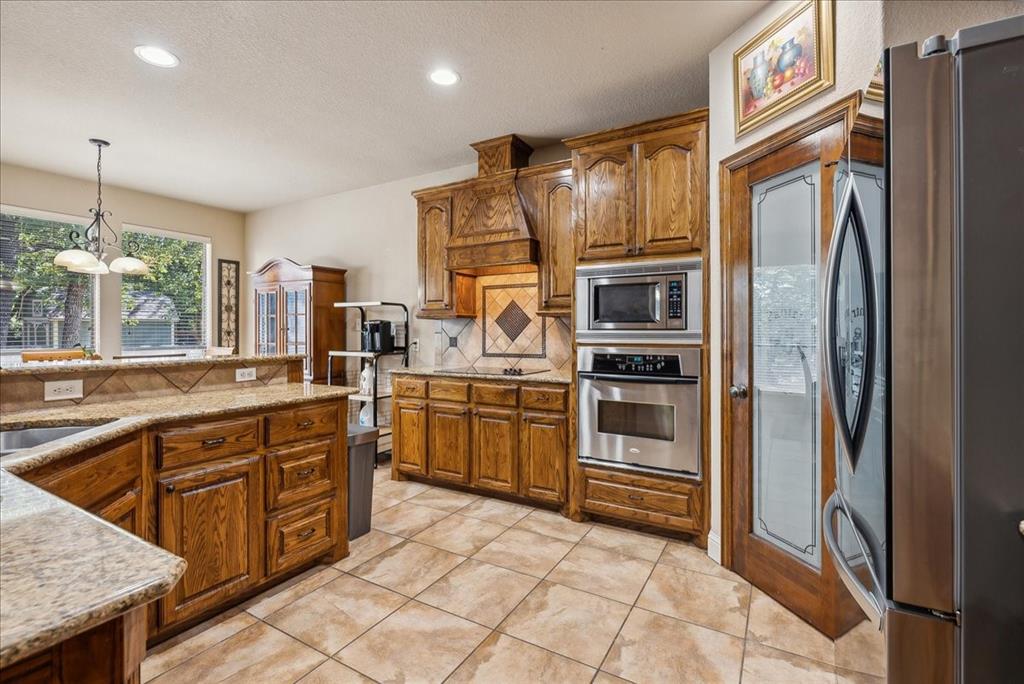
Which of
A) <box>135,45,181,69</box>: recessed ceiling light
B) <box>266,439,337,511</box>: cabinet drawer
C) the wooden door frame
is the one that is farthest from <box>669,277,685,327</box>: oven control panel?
<box>135,45,181,69</box>: recessed ceiling light

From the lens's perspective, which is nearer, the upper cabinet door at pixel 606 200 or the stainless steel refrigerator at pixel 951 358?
the stainless steel refrigerator at pixel 951 358

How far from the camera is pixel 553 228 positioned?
3504 mm

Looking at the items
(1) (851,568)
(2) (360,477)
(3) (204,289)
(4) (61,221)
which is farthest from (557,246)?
(4) (61,221)

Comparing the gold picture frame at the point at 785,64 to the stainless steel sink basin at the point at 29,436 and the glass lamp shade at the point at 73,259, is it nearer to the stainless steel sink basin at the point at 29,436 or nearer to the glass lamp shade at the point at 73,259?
the stainless steel sink basin at the point at 29,436

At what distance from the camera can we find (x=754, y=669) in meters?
1.74

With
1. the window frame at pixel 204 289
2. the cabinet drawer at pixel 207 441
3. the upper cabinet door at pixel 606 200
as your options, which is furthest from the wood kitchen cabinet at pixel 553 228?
the window frame at pixel 204 289

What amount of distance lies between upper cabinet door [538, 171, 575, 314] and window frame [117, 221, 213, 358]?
4027 millimetres

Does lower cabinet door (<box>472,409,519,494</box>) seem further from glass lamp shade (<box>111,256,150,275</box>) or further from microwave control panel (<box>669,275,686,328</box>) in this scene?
glass lamp shade (<box>111,256,150,275</box>)

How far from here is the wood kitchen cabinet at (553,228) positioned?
135 inches

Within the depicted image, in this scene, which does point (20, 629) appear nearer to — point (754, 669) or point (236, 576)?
point (236, 576)

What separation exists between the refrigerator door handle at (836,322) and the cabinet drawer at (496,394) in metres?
2.38

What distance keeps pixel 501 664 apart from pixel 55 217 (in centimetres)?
575

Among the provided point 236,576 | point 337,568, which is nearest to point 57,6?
point 236,576

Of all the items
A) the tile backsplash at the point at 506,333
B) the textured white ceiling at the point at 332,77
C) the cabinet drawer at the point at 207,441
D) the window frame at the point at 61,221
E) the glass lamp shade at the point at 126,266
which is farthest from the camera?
the window frame at the point at 61,221
